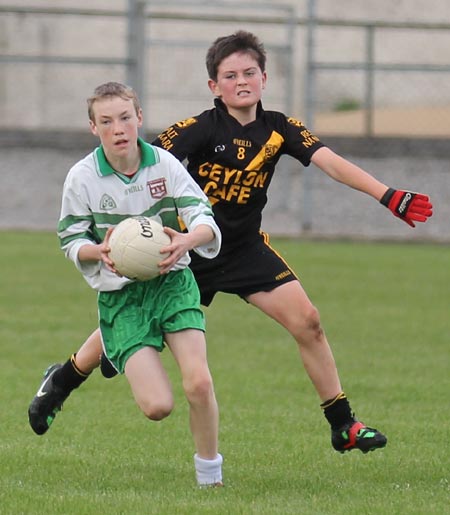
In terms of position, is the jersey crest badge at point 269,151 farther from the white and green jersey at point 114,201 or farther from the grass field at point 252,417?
the grass field at point 252,417

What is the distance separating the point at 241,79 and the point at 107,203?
44.9 inches

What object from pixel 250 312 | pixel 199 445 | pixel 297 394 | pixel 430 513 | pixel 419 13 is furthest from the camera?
pixel 419 13

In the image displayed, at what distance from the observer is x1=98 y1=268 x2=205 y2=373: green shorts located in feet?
18.8

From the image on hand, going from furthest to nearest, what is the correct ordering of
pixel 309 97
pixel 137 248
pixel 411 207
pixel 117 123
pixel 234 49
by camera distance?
pixel 309 97, pixel 234 49, pixel 411 207, pixel 117 123, pixel 137 248

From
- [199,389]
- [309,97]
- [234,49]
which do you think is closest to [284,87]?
→ [309,97]

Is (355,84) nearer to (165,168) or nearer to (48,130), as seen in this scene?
(48,130)

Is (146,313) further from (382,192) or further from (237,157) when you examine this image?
(382,192)

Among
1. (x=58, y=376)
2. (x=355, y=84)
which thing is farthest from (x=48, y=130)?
(x=58, y=376)

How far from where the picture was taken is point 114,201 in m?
5.78

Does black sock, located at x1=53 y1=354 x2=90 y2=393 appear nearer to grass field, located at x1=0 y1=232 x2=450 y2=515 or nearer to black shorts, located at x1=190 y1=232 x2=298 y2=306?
grass field, located at x1=0 y1=232 x2=450 y2=515

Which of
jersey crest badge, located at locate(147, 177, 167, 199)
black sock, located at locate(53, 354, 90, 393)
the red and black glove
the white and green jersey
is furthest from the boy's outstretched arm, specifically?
black sock, located at locate(53, 354, 90, 393)

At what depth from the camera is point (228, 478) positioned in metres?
6.05

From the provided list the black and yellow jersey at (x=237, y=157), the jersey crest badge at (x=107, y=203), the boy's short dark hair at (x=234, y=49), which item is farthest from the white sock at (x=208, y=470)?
the boy's short dark hair at (x=234, y=49)

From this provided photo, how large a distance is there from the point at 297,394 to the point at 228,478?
244cm
